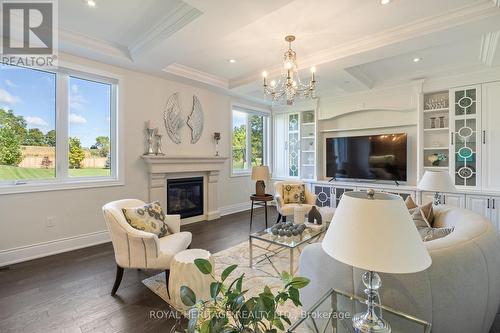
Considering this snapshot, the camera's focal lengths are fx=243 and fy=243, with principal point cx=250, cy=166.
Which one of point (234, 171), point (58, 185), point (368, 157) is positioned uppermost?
point (368, 157)

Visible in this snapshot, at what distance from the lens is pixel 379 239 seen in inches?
34.8

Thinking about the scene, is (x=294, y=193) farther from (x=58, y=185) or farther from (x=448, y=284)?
(x=58, y=185)

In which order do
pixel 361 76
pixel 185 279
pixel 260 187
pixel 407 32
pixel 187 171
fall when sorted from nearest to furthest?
pixel 185 279
pixel 407 32
pixel 361 76
pixel 187 171
pixel 260 187

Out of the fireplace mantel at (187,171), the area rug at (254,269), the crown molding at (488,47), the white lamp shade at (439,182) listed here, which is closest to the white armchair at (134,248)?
the area rug at (254,269)

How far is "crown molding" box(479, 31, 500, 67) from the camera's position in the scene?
294cm

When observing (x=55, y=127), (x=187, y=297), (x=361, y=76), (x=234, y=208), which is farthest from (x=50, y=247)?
(x=361, y=76)

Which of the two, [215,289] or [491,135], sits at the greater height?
[491,135]

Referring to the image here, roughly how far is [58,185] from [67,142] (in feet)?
2.00

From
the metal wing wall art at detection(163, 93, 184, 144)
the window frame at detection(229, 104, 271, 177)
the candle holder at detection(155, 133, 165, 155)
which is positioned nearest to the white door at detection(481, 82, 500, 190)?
the window frame at detection(229, 104, 271, 177)

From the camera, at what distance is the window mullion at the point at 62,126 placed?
3.33m

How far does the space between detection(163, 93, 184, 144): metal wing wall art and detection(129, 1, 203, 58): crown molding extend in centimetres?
111

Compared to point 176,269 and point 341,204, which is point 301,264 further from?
point 176,269

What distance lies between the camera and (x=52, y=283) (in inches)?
97.1

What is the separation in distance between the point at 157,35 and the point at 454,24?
3279 mm
